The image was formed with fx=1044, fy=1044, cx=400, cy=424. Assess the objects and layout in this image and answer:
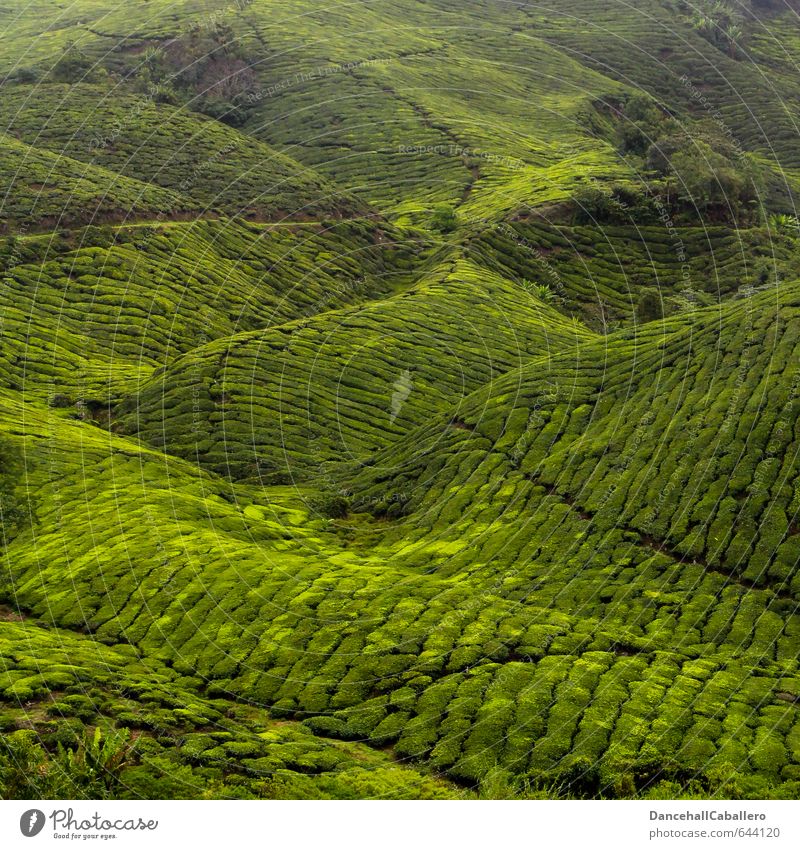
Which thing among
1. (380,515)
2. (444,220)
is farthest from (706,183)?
(380,515)

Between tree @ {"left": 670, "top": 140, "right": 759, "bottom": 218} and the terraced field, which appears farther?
tree @ {"left": 670, "top": 140, "right": 759, "bottom": 218}

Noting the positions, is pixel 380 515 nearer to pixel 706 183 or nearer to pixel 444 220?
pixel 444 220

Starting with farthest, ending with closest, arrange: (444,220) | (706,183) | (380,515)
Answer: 1. (706,183)
2. (444,220)
3. (380,515)

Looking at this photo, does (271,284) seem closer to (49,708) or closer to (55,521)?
(55,521)

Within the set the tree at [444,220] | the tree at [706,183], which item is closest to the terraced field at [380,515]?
the tree at [444,220]

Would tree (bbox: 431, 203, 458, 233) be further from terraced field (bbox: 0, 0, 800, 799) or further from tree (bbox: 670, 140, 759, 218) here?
tree (bbox: 670, 140, 759, 218)

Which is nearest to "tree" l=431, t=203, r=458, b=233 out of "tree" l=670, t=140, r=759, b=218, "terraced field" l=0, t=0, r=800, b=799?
"terraced field" l=0, t=0, r=800, b=799
